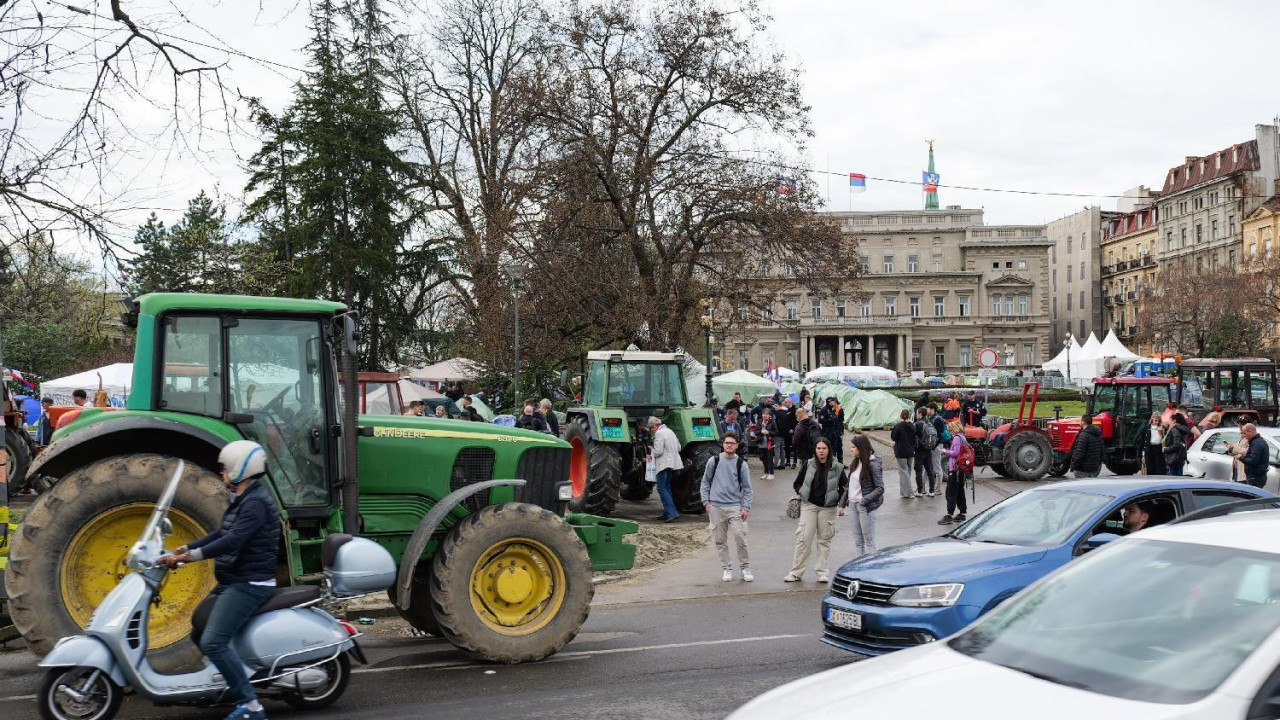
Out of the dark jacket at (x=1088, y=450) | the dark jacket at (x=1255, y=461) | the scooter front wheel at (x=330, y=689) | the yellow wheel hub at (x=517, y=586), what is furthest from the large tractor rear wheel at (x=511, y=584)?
the dark jacket at (x=1088, y=450)

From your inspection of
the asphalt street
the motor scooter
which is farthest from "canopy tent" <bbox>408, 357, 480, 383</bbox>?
the motor scooter

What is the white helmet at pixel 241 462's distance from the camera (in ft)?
21.5

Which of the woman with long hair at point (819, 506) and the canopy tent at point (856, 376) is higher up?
the canopy tent at point (856, 376)

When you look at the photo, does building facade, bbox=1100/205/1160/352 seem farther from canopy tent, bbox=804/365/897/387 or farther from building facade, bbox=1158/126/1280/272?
canopy tent, bbox=804/365/897/387

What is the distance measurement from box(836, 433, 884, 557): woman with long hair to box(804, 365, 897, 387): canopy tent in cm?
4625

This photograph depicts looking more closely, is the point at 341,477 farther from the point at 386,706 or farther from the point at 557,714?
the point at 557,714

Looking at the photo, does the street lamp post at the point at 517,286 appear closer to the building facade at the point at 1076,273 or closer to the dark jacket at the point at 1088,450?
the dark jacket at the point at 1088,450

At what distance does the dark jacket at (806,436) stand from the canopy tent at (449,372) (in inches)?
636

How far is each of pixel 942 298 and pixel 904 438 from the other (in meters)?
87.7

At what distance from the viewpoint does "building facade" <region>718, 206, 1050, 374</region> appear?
344 feet

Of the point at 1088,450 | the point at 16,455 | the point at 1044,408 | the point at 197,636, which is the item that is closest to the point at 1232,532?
the point at 197,636

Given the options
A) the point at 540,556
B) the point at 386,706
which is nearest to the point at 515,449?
the point at 540,556

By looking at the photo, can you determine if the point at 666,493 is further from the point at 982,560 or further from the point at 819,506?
the point at 982,560

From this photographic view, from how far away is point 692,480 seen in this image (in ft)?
66.2
